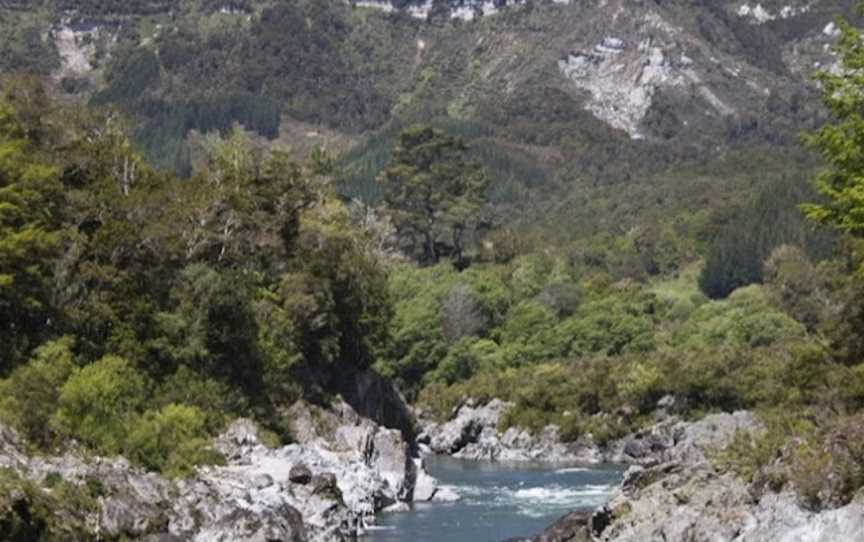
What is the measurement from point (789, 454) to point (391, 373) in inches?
3689

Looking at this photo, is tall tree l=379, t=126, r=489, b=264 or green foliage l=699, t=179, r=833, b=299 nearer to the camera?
green foliage l=699, t=179, r=833, b=299

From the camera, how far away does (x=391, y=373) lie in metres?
127

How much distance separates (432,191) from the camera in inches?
6447

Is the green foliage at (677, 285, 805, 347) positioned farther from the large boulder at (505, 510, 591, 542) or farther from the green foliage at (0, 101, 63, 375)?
the large boulder at (505, 510, 591, 542)

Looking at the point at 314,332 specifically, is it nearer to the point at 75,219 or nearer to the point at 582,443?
the point at 75,219

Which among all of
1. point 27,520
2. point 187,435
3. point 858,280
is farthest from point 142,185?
point 858,280

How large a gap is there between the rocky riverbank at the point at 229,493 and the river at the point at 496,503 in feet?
6.07

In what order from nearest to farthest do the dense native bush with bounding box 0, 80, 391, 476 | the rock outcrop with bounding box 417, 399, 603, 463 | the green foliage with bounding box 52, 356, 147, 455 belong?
the green foliage with bounding box 52, 356, 147, 455
the dense native bush with bounding box 0, 80, 391, 476
the rock outcrop with bounding box 417, 399, 603, 463

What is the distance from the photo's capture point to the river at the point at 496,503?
194ft

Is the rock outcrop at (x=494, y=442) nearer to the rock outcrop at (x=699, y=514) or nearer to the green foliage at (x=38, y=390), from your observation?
the green foliage at (x=38, y=390)

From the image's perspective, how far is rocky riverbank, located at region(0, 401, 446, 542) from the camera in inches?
1813

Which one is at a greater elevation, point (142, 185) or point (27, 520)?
point (142, 185)

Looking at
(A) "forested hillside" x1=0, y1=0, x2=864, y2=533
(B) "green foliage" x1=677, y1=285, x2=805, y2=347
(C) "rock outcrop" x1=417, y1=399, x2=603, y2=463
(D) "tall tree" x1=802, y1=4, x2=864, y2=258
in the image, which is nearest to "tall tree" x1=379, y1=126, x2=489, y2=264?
(A) "forested hillside" x1=0, y1=0, x2=864, y2=533

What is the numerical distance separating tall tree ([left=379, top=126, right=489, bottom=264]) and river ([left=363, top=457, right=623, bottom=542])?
6837 centimetres
